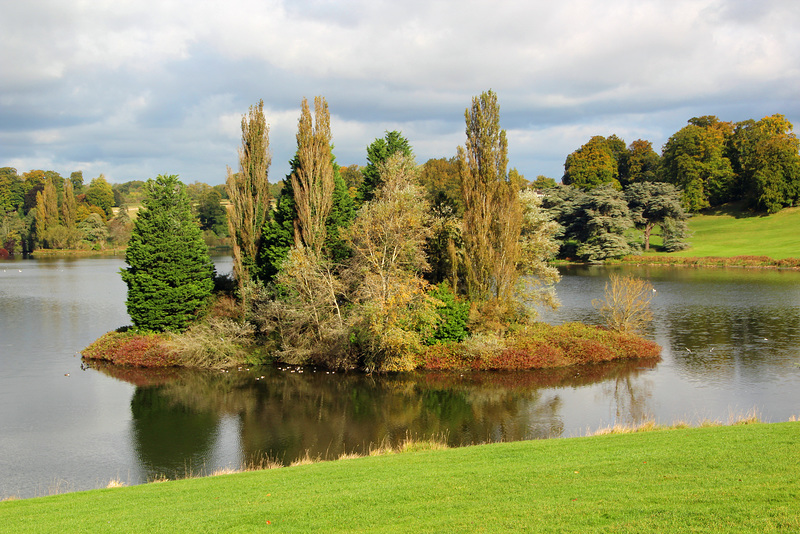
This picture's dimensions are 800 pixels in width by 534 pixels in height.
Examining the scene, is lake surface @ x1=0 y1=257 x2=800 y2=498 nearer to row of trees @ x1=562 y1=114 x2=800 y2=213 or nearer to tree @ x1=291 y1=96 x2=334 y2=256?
tree @ x1=291 y1=96 x2=334 y2=256

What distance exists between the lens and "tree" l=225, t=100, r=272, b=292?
3850 cm

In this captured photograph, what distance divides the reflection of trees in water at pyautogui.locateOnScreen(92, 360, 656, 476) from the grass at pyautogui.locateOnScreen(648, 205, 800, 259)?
55.3 meters

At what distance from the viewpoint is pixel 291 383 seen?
3019 cm

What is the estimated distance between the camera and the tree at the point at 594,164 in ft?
340

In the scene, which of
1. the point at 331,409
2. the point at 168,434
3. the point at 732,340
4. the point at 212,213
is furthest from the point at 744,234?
the point at 212,213

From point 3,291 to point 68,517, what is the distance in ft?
205

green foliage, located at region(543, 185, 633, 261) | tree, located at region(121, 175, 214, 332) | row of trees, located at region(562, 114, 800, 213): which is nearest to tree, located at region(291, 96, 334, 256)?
tree, located at region(121, 175, 214, 332)

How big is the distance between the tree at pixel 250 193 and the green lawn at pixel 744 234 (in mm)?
62059

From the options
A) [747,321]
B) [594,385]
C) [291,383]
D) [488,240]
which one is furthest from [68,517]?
[747,321]

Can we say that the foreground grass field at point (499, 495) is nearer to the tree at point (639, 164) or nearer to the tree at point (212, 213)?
the tree at point (639, 164)

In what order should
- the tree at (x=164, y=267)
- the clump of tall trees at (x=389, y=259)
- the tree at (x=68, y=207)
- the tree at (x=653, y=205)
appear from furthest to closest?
the tree at (x=68, y=207) < the tree at (x=653, y=205) < the tree at (x=164, y=267) < the clump of tall trees at (x=389, y=259)

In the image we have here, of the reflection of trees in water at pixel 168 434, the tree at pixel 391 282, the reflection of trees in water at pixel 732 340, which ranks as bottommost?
the reflection of trees in water at pixel 168 434

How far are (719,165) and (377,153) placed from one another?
77687mm

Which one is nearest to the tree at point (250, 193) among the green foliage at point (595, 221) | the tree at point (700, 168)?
the green foliage at point (595, 221)
